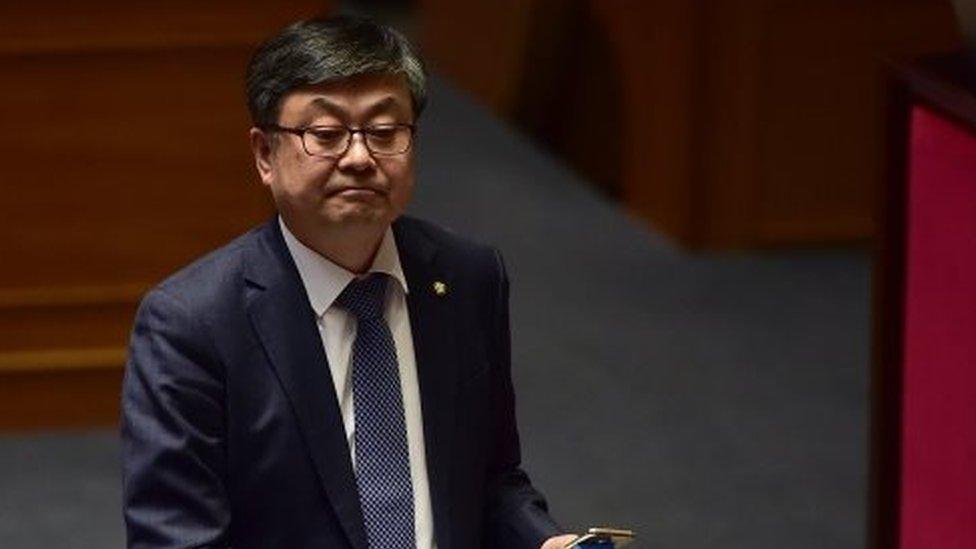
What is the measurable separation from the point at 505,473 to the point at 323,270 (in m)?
0.35

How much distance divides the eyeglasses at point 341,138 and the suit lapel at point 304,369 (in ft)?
0.63

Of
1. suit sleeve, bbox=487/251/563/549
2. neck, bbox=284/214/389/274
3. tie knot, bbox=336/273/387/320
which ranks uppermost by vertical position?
neck, bbox=284/214/389/274

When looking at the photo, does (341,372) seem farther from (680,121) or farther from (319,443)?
(680,121)

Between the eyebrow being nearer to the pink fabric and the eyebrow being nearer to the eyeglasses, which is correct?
the eyeglasses

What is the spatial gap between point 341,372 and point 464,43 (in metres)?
6.46

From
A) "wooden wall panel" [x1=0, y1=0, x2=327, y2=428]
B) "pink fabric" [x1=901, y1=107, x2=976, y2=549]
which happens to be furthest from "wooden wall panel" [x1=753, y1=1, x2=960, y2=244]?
"pink fabric" [x1=901, y1=107, x2=976, y2=549]

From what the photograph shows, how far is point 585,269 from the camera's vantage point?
7.28 meters

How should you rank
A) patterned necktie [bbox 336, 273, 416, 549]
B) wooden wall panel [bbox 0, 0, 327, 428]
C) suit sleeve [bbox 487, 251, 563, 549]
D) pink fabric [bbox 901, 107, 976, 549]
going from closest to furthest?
patterned necktie [bbox 336, 273, 416, 549], suit sleeve [bbox 487, 251, 563, 549], pink fabric [bbox 901, 107, 976, 549], wooden wall panel [bbox 0, 0, 327, 428]

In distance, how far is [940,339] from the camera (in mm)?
4168

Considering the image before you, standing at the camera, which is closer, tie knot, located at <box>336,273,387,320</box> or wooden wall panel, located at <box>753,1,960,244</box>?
tie knot, located at <box>336,273,387,320</box>

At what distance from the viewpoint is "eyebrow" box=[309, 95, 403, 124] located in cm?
265

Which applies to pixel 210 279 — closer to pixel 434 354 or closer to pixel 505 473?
pixel 434 354

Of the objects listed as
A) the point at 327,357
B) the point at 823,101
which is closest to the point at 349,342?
the point at 327,357

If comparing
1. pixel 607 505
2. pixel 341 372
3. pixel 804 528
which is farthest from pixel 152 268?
pixel 341 372
